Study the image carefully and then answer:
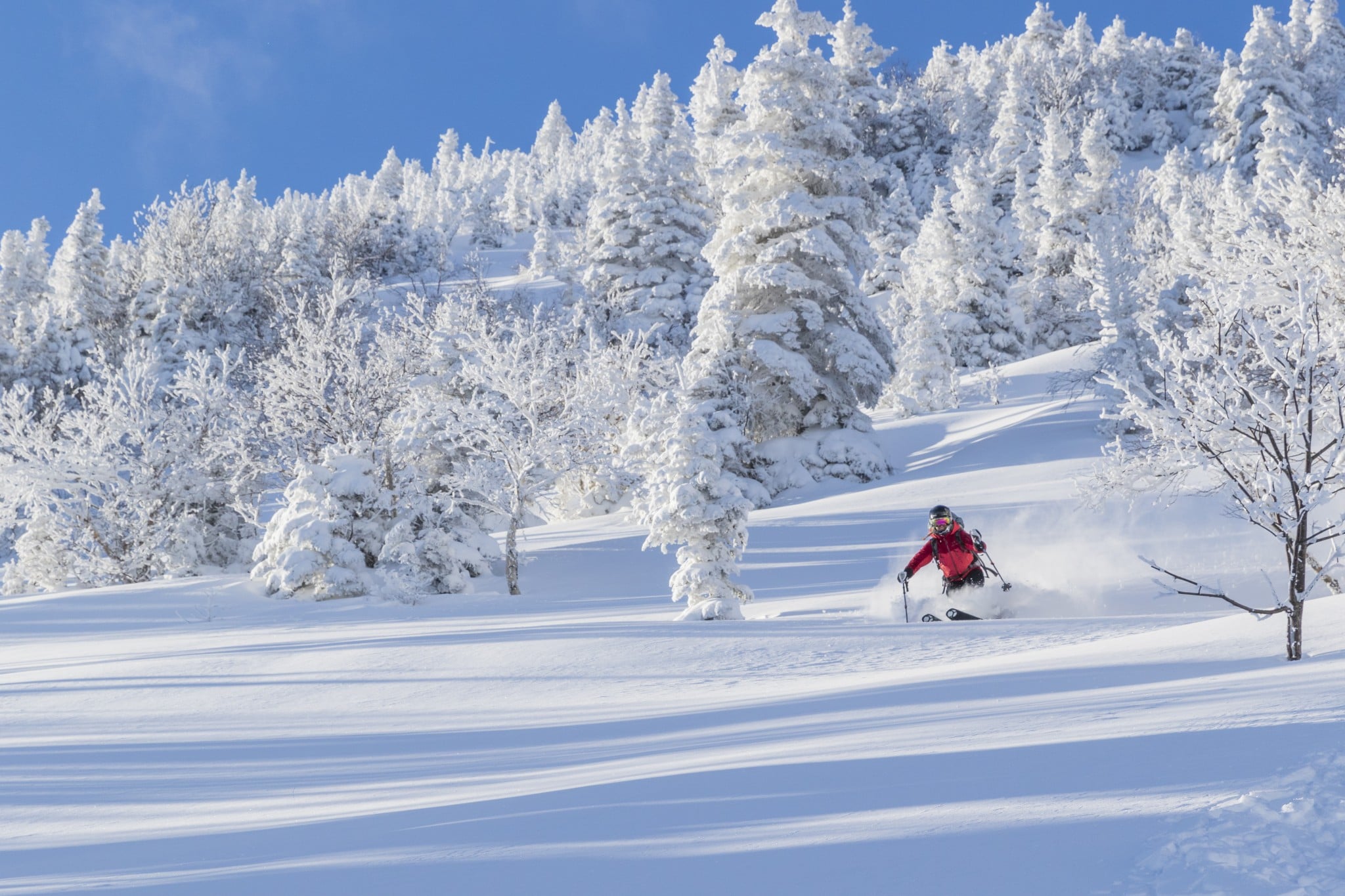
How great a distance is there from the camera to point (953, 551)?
445 inches

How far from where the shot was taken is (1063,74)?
260ft

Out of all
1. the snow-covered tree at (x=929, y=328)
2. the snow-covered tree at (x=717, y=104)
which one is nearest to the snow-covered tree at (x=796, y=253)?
the snow-covered tree at (x=717, y=104)

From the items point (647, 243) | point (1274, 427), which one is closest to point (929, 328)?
point (647, 243)

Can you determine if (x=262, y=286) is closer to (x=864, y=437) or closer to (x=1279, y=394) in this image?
(x=864, y=437)

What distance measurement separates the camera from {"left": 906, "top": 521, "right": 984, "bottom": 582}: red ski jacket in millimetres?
11227

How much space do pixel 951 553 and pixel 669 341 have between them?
28119 millimetres

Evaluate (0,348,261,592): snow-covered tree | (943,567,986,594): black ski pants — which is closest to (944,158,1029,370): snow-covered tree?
(0,348,261,592): snow-covered tree

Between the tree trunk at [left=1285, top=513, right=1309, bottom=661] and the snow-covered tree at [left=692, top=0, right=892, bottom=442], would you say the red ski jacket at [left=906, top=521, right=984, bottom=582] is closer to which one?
the tree trunk at [left=1285, top=513, right=1309, bottom=661]

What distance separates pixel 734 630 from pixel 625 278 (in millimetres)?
30373

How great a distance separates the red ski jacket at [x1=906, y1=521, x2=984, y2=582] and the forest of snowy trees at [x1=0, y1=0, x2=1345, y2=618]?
2273 mm

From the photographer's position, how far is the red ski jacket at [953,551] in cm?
1123

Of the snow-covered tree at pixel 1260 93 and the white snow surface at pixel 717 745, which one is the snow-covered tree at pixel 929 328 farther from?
the snow-covered tree at pixel 1260 93

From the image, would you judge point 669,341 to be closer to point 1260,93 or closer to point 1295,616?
point 1295,616

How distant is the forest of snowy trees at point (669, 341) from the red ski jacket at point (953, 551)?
7.46 ft
